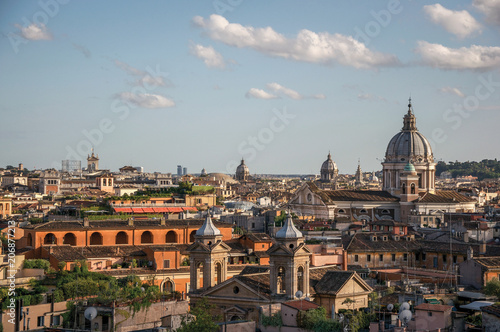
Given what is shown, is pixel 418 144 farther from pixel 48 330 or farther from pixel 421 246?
pixel 48 330

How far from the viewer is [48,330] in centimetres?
2275

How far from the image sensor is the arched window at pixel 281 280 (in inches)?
1067

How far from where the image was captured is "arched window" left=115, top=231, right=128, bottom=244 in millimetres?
45531

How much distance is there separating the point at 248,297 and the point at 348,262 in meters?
16.3

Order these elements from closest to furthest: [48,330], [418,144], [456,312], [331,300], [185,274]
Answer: [48,330] < [456,312] < [331,300] < [185,274] < [418,144]

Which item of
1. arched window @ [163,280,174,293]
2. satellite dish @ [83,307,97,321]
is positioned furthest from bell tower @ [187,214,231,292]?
arched window @ [163,280,174,293]

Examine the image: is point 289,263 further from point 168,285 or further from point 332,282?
point 168,285

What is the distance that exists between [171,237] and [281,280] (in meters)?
19.7

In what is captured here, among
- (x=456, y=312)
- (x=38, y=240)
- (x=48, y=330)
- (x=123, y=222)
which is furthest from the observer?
(x=123, y=222)

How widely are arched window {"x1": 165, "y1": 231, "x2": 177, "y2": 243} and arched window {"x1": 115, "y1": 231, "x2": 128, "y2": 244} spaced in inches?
85.0

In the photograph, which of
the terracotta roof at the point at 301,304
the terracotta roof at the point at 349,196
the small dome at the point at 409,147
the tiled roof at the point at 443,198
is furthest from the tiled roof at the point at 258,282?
the small dome at the point at 409,147

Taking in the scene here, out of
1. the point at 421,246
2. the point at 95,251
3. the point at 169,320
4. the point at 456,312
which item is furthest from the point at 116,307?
the point at 421,246

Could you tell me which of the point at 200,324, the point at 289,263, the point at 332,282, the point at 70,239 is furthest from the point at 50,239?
the point at 200,324

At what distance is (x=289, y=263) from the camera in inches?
1051
